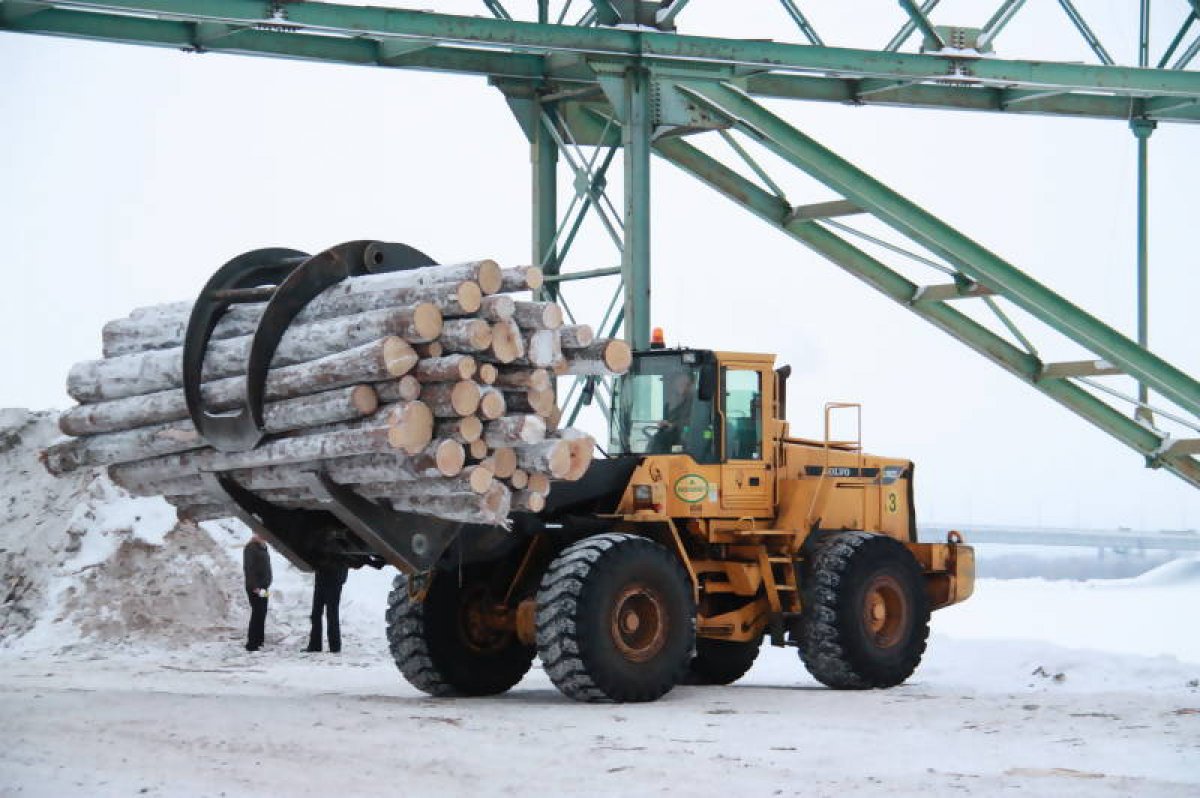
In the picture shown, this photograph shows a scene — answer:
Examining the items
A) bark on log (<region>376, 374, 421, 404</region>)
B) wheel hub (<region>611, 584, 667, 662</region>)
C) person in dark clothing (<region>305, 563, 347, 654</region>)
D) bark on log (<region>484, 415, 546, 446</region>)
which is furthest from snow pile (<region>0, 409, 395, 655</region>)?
bark on log (<region>376, 374, 421, 404</region>)

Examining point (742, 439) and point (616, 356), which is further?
point (742, 439)

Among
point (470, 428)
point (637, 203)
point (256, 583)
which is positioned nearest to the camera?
point (470, 428)

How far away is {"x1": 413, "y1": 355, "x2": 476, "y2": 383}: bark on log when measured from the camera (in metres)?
11.8

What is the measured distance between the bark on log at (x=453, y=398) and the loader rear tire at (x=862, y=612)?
4355mm

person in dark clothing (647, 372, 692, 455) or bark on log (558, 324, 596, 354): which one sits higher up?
bark on log (558, 324, 596, 354)

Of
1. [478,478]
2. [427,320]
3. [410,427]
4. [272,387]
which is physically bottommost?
[478,478]

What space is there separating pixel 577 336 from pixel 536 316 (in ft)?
1.78

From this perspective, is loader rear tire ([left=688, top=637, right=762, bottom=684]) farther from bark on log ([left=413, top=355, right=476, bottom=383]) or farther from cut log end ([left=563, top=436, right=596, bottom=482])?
bark on log ([left=413, top=355, right=476, bottom=383])

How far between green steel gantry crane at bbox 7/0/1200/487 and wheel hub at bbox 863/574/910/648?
3.01 meters

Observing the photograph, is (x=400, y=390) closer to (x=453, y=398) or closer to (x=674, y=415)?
(x=453, y=398)

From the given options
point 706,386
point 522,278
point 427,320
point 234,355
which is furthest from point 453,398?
point 706,386

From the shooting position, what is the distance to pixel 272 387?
489 inches

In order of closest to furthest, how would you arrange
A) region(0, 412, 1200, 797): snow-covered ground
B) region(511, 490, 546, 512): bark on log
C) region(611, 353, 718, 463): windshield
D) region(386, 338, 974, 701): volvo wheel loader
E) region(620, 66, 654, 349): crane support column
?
region(0, 412, 1200, 797): snow-covered ground
region(511, 490, 546, 512): bark on log
region(386, 338, 974, 701): volvo wheel loader
region(611, 353, 718, 463): windshield
region(620, 66, 654, 349): crane support column

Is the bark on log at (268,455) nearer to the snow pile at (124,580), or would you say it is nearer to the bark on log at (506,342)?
the bark on log at (506,342)
